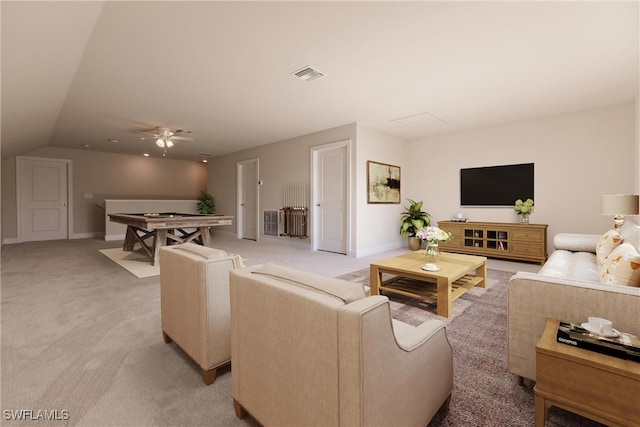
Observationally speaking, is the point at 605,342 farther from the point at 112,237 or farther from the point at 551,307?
the point at 112,237

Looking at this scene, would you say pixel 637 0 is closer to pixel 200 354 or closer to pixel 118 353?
pixel 200 354

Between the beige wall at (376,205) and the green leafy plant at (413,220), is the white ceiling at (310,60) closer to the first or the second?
the beige wall at (376,205)

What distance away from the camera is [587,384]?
104cm

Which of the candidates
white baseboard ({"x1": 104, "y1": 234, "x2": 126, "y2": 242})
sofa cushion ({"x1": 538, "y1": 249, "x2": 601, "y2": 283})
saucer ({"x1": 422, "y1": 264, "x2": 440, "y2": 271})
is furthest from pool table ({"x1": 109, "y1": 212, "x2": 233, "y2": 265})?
sofa cushion ({"x1": 538, "y1": 249, "x2": 601, "y2": 283})

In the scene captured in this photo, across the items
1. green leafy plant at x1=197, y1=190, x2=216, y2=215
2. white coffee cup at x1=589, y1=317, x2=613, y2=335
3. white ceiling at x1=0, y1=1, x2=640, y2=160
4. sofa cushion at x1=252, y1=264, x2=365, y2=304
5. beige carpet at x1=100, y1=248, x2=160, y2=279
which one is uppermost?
white ceiling at x1=0, y1=1, x2=640, y2=160

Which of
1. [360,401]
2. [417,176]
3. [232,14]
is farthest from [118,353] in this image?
[417,176]

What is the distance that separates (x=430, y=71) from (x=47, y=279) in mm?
5055

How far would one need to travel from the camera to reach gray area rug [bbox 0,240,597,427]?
128cm

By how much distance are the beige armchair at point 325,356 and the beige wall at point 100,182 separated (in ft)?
28.3

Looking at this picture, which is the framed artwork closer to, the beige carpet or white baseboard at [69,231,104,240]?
the beige carpet

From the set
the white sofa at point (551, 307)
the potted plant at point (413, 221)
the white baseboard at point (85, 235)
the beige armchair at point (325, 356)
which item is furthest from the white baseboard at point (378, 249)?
the white baseboard at point (85, 235)

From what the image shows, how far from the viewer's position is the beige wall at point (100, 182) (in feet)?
21.7

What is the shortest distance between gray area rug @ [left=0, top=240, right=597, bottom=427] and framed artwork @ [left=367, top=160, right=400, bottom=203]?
2841 mm

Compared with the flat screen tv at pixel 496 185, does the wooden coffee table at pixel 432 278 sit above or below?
below
